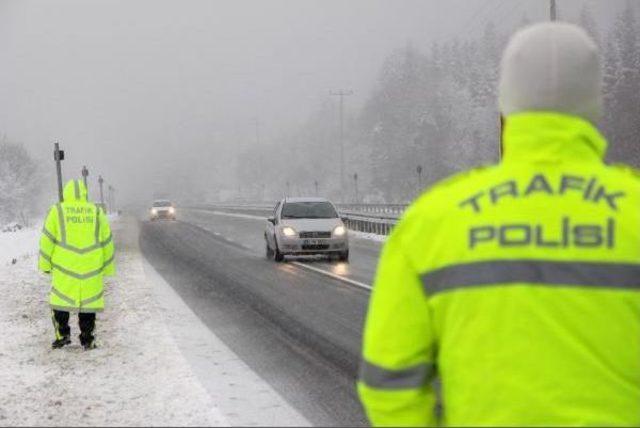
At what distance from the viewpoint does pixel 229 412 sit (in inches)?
236

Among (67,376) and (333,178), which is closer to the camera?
(67,376)

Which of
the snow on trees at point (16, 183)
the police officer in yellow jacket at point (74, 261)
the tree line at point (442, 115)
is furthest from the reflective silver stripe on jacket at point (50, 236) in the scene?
the snow on trees at point (16, 183)

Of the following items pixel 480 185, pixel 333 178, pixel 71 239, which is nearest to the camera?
Result: pixel 480 185

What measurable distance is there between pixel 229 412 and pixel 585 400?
456 centimetres

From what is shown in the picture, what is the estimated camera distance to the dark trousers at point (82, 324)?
8.52 m

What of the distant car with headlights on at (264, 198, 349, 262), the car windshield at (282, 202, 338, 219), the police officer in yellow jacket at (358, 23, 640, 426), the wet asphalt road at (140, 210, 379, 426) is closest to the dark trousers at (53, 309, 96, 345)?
the wet asphalt road at (140, 210, 379, 426)

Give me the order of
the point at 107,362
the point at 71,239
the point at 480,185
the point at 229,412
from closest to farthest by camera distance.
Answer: the point at 480,185, the point at 229,412, the point at 107,362, the point at 71,239

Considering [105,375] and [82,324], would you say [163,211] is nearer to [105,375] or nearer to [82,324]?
[82,324]

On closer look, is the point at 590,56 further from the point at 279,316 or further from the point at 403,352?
the point at 279,316

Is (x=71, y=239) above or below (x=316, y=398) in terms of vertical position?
above

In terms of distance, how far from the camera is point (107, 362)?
790cm

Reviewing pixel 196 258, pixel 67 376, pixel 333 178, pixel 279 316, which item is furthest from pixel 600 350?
pixel 333 178

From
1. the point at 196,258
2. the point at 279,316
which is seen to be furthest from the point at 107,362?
the point at 196,258

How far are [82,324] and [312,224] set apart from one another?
11459 mm
